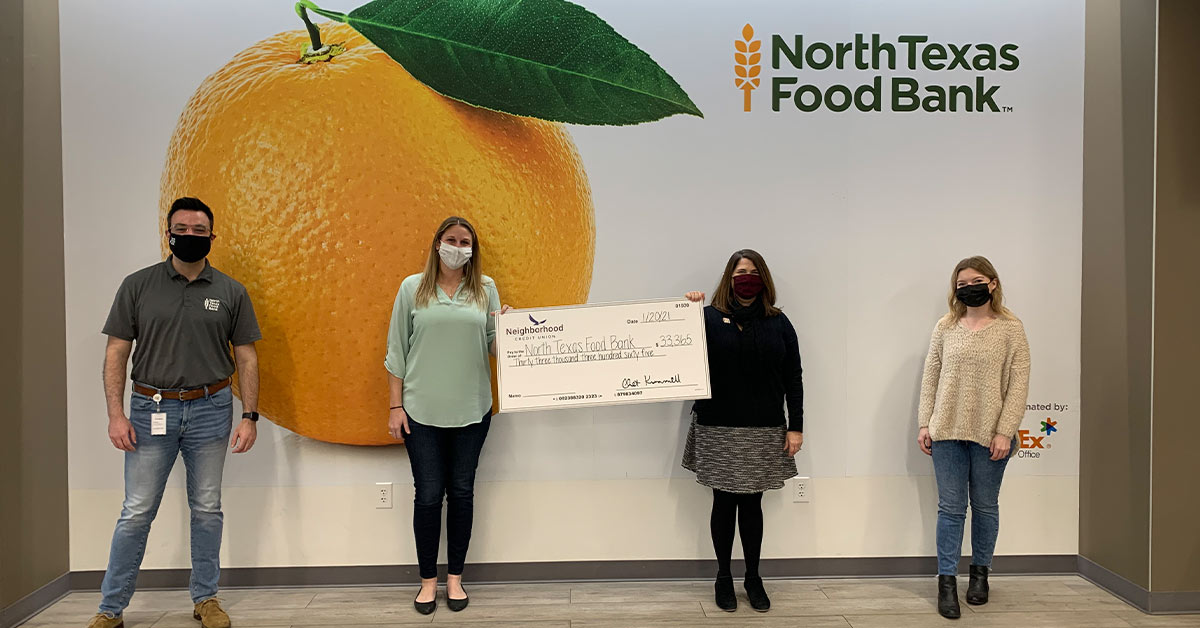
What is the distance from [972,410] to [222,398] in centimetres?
286

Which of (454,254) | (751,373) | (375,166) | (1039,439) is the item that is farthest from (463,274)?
(1039,439)

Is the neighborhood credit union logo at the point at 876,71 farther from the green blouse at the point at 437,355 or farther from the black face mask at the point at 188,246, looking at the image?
the black face mask at the point at 188,246

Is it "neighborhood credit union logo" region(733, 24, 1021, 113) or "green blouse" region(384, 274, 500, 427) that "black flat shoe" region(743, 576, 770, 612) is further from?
"neighborhood credit union logo" region(733, 24, 1021, 113)

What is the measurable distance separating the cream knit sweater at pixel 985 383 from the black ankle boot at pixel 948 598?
0.57 meters

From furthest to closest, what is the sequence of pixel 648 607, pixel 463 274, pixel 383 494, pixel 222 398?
pixel 383 494 < pixel 648 607 < pixel 463 274 < pixel 222 398

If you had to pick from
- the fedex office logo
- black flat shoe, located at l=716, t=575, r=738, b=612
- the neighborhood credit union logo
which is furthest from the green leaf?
the fedex office logo

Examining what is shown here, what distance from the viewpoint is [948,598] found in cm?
287

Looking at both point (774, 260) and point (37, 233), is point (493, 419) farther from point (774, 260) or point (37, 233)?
point (37, 233)

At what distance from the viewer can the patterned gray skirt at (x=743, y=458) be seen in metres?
2.80

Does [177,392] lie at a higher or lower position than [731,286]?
lower

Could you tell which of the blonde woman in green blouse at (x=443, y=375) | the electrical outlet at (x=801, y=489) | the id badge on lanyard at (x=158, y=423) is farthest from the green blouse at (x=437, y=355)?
the electrical outlet at (x=801, y=489)

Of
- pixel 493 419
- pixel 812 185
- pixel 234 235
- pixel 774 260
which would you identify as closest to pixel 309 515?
pixel 493 419

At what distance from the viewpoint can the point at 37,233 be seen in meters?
2.92

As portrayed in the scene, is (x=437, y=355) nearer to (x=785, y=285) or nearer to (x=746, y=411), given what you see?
(x=746, y=411)
